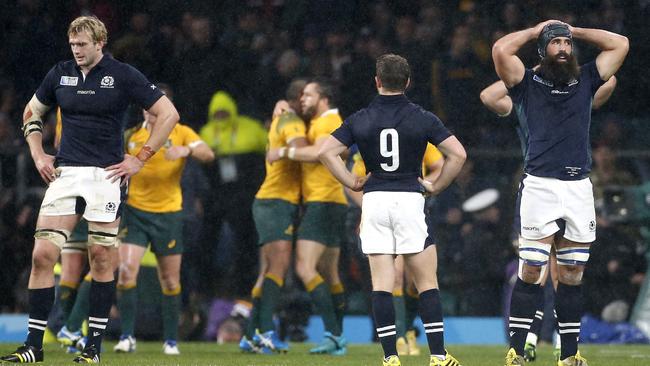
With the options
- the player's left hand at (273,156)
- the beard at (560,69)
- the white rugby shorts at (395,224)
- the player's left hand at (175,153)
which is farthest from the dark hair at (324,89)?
the white rugby shorts at (395,224)

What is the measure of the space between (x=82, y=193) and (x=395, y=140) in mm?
2305

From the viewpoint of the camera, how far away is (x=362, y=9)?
54.5 ft

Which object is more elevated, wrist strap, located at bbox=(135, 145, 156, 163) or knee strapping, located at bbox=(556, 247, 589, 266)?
wrist strap, located at bbox=(135, 145, 156, 163)

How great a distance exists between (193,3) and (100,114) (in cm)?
727

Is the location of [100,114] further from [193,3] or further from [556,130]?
[193,3]

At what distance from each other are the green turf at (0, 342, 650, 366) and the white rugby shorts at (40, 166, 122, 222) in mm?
1098

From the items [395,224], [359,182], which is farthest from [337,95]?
[395,224]

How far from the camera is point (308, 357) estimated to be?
37.7 ft

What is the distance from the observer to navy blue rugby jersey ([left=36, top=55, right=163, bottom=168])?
30.8ft

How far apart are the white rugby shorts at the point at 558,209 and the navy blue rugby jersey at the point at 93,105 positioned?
288cm

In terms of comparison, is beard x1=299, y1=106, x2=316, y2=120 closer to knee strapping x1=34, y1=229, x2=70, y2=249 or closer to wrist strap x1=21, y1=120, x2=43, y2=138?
wrist strap x1=21, y1=120, x2=43, y2=138

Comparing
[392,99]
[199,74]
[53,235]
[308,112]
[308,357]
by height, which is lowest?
[308,357]

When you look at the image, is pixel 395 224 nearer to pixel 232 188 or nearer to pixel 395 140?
pixel 395 140

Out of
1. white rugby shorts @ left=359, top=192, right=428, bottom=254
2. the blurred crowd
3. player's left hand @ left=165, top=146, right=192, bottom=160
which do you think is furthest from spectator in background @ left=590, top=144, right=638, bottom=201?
white rugby shorts @ left=359, top=192, right=428, bottom=254
